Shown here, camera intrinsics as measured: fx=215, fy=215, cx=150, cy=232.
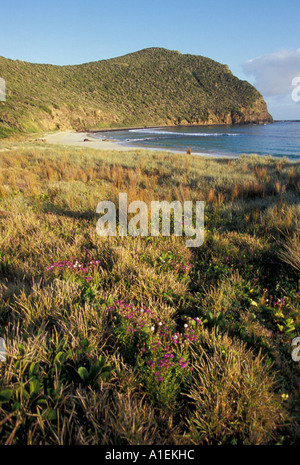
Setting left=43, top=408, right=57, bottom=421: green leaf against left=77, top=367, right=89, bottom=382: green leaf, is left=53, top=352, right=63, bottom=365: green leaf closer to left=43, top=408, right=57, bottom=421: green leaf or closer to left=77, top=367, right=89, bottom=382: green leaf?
left=77, top=367, right=89, bottom=382: green leaf

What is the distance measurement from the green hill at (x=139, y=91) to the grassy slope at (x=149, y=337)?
56.6m

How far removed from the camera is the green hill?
66.7 meters

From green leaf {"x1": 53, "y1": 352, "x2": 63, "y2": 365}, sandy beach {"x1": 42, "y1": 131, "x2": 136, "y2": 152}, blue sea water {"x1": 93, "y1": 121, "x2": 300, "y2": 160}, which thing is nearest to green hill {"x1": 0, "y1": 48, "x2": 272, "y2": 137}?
sandy beach {"x1": 42, "y1": 131, "x2": 136, "y2": 152}

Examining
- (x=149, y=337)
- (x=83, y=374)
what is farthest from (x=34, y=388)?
(x=149, y=337)

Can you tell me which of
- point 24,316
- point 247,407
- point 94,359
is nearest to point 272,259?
point 247,407

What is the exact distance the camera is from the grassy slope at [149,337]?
1.36 m

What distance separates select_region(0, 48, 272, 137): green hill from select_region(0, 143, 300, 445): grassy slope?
56.6m

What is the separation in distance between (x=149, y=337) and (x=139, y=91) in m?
125

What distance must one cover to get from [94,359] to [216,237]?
2780 millimetres

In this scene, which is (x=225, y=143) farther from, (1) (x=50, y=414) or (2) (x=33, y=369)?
(1) (x=50, y=414)

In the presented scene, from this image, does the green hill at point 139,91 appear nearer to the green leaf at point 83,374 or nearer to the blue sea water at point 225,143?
the blue sea water at point 225,143

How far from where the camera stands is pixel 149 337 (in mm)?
1871

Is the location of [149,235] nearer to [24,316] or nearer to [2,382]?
[24,316]
